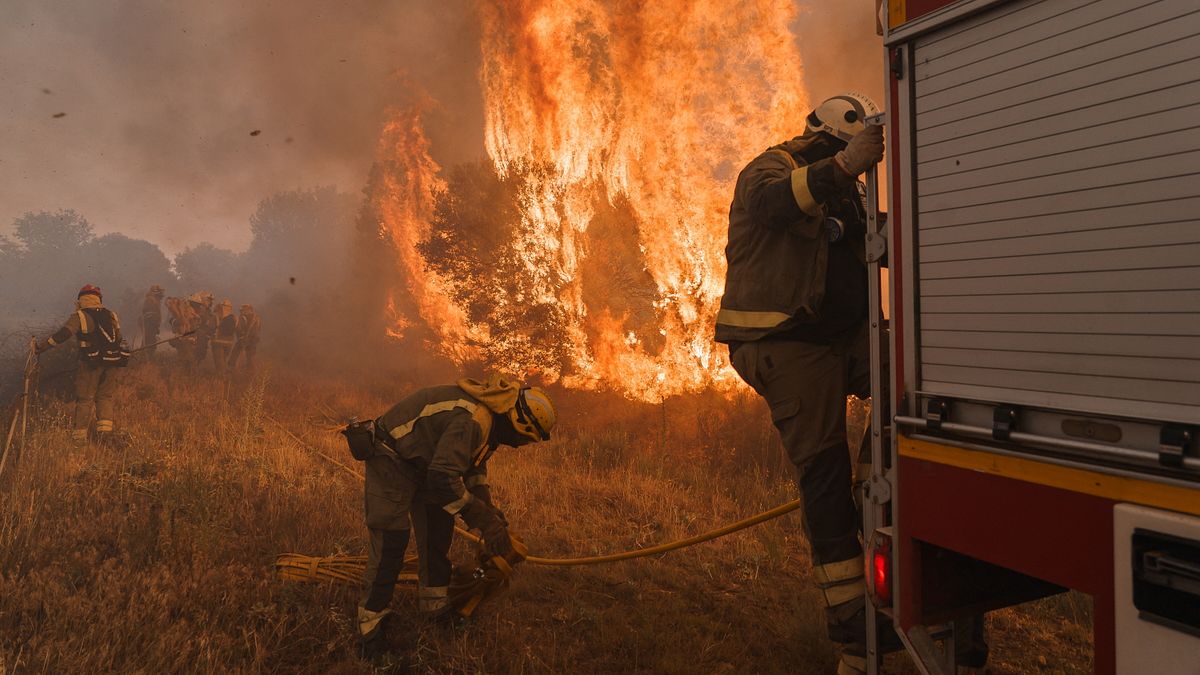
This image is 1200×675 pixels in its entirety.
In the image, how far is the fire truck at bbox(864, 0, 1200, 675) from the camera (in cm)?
165

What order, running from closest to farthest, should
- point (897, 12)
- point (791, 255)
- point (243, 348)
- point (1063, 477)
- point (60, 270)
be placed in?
point (1063, 477) → point (897, 12) → point (791, 255) → point (243, 348) → point (60, 270)

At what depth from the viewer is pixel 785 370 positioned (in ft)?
10.8

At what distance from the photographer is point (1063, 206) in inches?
75.7

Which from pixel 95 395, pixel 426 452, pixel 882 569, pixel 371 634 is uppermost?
pixel 426 452

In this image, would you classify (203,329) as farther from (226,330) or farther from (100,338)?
(100,338)

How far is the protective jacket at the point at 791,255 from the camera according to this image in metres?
3.17

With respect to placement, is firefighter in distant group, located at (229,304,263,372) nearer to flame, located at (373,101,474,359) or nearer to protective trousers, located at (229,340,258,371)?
protective trousers, located at (229,340,258,371)

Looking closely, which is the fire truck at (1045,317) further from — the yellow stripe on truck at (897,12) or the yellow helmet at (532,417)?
the yellow helmet at (532,417)

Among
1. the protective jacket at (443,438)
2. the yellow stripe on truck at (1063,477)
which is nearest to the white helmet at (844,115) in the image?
the yellow stripe on truck at (1063,477)

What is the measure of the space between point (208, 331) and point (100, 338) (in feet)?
25.0

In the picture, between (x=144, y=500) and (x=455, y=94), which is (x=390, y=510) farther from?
(x=455, y=94)

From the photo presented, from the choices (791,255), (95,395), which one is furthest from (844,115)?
(95,395)

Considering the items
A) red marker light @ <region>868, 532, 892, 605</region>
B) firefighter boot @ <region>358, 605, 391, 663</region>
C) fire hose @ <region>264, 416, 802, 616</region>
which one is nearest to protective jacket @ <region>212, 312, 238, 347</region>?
fire hose @ <region>264, 416, 802, 616</region>

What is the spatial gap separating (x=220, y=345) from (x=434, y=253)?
22.8 ft
